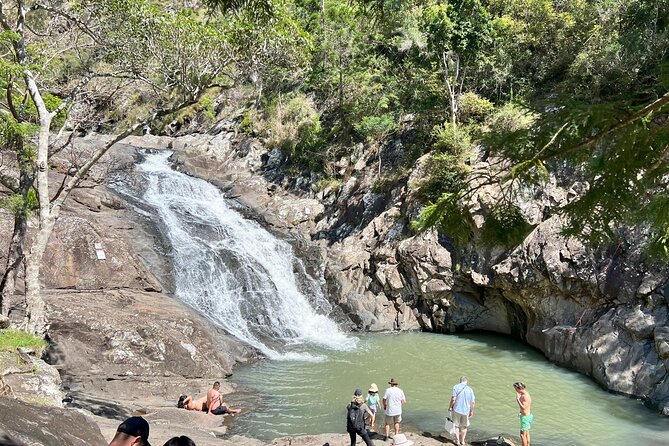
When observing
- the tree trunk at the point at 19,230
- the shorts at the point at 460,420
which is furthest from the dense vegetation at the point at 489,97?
the tree trunk at the point at 19,230

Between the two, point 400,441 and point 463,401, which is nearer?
point 400,441

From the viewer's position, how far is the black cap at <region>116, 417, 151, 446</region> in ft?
10.5

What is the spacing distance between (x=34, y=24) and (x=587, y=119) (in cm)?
1304

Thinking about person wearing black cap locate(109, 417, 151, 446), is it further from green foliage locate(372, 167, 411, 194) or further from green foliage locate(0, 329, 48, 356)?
green foliage locate(372, 167, 411, 194)

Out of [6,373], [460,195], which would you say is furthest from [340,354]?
[460,195]

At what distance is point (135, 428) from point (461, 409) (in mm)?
7091

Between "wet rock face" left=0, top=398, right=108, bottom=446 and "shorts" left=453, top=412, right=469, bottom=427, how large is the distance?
612cm

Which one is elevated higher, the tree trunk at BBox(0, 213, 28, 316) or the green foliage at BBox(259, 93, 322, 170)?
the green foliage at BBox(259, 93, 322, 170)

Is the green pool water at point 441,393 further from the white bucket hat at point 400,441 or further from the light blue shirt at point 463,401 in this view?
the white bucket hat at point 400,441

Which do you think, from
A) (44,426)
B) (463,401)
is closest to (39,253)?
(44,426)

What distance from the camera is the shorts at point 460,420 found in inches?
357

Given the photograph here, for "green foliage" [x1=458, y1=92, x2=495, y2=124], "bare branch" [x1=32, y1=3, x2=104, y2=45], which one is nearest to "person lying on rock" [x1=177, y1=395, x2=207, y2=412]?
"bare branch" [x1=32, y1=3, x2=104, y2=45]

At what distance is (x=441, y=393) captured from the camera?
39.6ft

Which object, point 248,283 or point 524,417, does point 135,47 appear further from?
point 524,417
